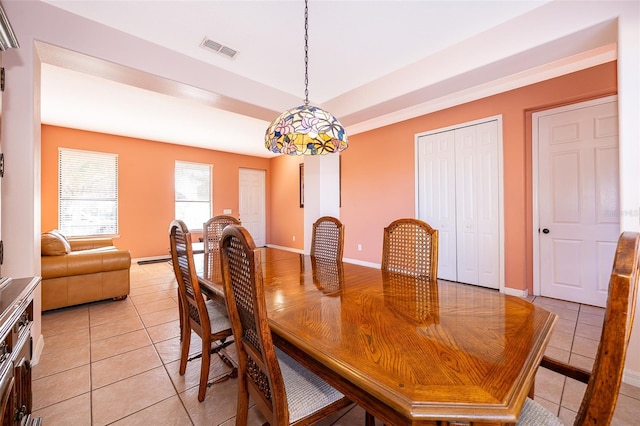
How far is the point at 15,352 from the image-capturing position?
0.98 meters

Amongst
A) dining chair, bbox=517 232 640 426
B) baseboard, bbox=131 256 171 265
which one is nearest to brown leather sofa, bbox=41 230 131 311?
baseboard, bbox=131 256 171 265

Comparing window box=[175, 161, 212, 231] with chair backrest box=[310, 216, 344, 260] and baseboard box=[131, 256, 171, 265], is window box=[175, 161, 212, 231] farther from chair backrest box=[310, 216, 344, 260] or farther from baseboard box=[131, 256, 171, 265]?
chair backrest box=[310, 216, 344, 260]

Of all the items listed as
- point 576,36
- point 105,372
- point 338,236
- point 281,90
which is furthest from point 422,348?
point 281,90

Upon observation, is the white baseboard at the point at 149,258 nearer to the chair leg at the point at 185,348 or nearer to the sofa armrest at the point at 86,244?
the sofa armrest at the point at 86,244

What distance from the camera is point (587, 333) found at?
239 cm

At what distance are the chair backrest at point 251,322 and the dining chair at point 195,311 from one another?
52cm

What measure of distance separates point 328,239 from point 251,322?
1438 millimetres

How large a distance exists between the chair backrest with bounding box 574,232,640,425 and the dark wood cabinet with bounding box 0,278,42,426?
155 cm

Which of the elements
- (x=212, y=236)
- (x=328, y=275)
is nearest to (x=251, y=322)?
(x=328, y=275)

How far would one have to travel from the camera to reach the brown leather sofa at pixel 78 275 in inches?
115

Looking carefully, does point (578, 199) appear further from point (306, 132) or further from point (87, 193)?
point (87, 193)

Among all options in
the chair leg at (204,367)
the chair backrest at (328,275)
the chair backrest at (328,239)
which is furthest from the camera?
the chair backrest at (328,239)

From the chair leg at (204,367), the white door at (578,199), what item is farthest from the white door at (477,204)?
the chair leg at (204,367)

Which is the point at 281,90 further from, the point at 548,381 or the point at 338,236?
the point at 548,381
